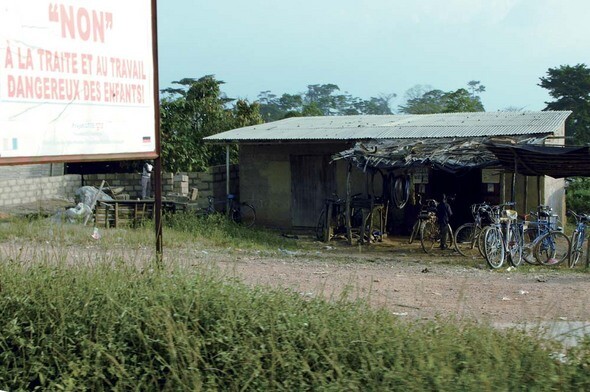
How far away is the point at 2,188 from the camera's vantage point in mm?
19188

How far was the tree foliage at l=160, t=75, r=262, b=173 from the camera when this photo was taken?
2422 cm

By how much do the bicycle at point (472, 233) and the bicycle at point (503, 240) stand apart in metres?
0.69

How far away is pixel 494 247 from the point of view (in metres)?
13.4

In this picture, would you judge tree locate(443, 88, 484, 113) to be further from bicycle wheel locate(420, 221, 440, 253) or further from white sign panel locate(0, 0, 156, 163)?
white sign panel locate(0, 0, 156, 163)

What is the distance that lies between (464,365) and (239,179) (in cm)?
A: 1799

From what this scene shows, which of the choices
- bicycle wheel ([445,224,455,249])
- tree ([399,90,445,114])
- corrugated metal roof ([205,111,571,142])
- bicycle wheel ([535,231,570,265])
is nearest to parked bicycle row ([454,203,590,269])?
bicycle wheel ([535,231,570,265])

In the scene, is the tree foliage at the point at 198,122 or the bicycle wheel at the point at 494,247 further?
the tree foliage at the point at 198,122

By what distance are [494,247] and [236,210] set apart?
31.0ft

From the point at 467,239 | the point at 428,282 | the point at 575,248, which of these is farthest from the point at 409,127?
the point at 428,282

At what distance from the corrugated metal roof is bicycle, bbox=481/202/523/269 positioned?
4051mm

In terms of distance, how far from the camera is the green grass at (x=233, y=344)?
4.47 metres

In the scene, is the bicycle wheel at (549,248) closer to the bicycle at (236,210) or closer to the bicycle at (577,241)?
the bicycle at (577,241)

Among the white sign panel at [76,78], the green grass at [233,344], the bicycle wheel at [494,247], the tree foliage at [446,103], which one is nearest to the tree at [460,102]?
the tree foliage at [446,103]

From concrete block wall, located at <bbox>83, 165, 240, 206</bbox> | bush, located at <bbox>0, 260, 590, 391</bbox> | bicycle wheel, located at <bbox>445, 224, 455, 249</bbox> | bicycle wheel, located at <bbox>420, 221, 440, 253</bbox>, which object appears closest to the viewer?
bush, located at <bbox>0, 260, 590, 391</bbox>
